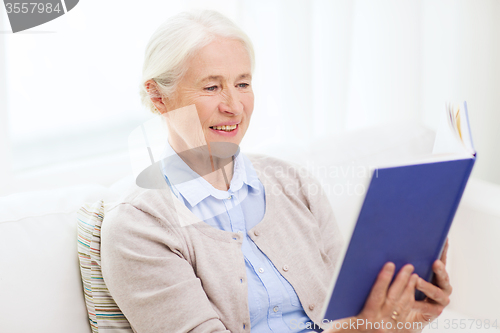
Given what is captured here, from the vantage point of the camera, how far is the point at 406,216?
0.73 m

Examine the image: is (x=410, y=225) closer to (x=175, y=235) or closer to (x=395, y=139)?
(x=175, y=235)

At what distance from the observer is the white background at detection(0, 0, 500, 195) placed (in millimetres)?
1480

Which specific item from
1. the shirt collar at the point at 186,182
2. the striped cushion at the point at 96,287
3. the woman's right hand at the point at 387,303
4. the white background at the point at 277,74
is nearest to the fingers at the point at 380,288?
the woman's right hand at the point at 387,303

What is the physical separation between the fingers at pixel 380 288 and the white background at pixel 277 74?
0.85 meters

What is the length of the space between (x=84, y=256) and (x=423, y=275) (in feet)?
2.40

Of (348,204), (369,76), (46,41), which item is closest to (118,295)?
(348,204)

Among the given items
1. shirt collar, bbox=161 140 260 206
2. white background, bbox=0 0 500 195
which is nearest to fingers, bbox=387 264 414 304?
shirt collar, bbox=161 140 260 206

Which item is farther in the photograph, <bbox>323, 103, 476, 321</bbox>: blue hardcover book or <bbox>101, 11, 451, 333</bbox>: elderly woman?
<bbox>101, 11, 451, 333</bbox>: elderly woman

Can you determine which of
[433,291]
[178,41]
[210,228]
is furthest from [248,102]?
[433,291]

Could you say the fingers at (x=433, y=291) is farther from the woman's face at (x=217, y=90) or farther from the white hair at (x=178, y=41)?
the white hair at (x=178, y=41)

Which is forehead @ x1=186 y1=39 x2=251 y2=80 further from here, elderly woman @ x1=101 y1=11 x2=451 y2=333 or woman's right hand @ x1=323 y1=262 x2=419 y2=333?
woman's right hand @ x1=323 y1=262 x2=419 y2=333

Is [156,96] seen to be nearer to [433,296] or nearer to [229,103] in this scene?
[229,103]

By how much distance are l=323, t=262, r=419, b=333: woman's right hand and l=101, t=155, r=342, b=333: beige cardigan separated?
10.4 inches

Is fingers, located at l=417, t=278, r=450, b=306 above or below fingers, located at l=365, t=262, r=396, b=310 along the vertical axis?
below
